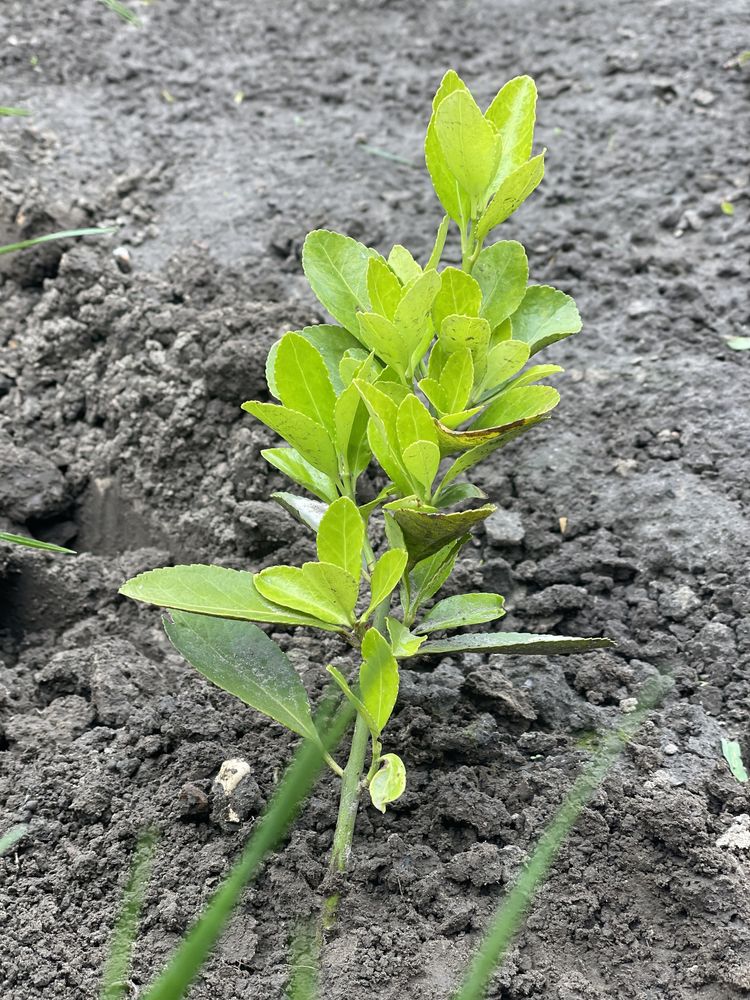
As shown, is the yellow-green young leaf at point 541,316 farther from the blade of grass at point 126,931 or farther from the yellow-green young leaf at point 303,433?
the blade of grass at point 126,931

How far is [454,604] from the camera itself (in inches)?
58.4

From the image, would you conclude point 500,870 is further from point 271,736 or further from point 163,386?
point 163,386

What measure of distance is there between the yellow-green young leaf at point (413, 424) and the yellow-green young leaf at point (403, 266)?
29cm

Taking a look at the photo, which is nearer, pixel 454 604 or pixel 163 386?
pixel 454 604

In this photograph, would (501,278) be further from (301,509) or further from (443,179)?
(301,509)

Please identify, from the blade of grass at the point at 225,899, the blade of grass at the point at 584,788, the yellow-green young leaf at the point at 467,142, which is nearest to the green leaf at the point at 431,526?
the blade of grass at the point at 584,788

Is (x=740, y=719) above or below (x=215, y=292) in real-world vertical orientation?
below

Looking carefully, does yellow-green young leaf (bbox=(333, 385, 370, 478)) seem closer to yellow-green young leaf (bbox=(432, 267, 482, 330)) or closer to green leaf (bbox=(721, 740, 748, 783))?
yellow-green young leaf (bbox=(432, 267, 482, 330))

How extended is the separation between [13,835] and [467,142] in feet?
3.83

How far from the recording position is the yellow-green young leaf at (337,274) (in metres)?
1.54

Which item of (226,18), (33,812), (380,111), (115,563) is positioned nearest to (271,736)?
(33,812)

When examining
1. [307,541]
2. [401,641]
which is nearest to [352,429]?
[401,641]

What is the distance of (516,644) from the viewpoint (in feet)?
4.47

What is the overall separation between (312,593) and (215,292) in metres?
1.47
